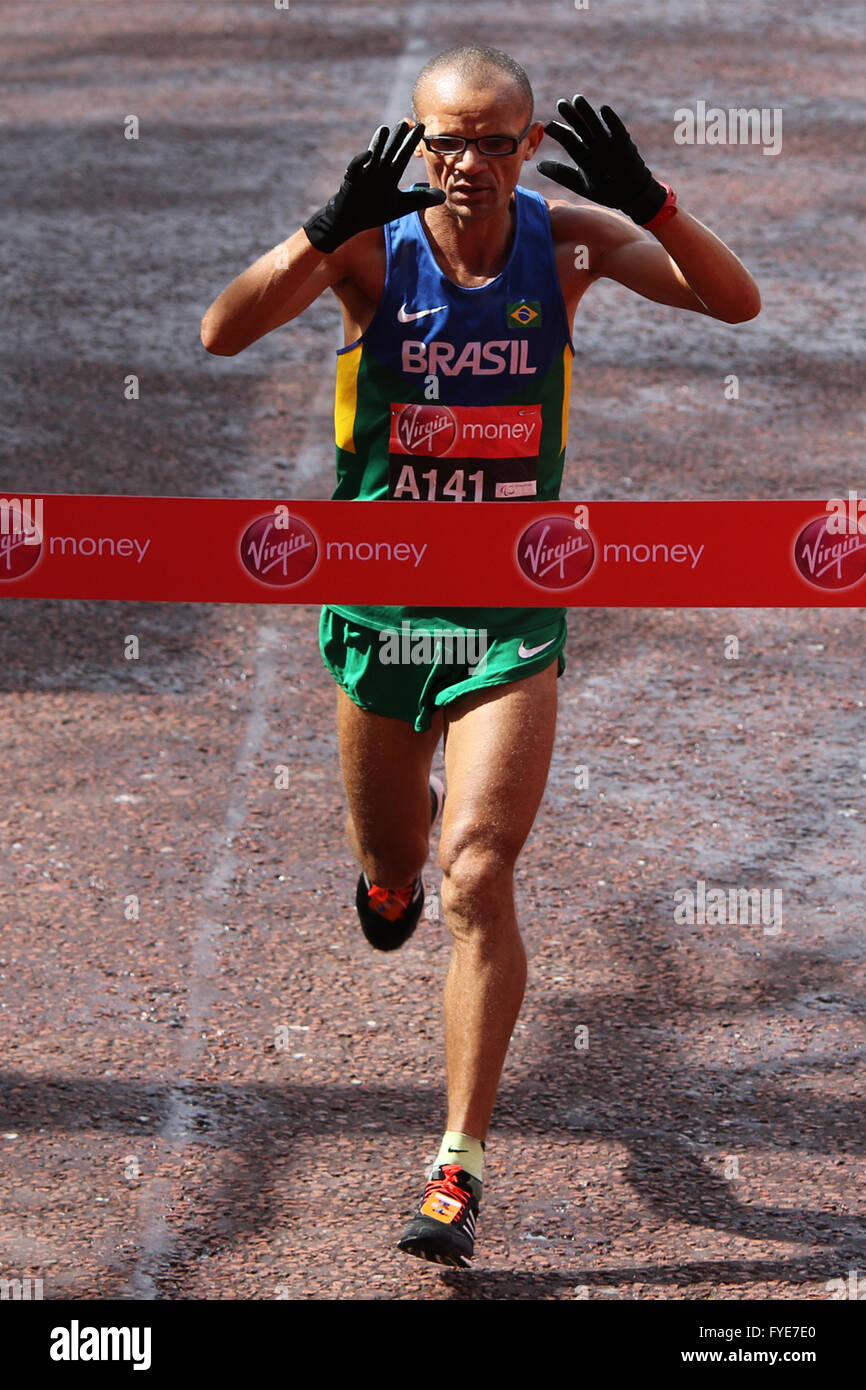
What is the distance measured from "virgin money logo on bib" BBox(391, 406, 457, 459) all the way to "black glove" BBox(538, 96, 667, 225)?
0.62 meters

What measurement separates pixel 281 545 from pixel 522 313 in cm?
78

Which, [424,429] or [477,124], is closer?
[477,124]

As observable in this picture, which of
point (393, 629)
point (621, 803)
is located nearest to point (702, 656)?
point (621, 803)

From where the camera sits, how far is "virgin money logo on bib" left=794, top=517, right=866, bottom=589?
4617mm

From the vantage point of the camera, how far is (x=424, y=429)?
183 inches

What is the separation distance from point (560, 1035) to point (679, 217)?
2277mm

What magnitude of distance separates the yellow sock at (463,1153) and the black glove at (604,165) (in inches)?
82.7

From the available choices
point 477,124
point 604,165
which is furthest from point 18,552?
point 604,165

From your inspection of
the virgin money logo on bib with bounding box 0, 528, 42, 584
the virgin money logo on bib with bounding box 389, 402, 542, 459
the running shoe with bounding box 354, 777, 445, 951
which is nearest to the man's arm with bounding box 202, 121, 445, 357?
the virgin money logo on bib with bounding box 389, 402, 542, 459

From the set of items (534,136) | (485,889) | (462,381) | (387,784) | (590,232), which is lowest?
(485,889)

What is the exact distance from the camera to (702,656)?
7984 millimetres

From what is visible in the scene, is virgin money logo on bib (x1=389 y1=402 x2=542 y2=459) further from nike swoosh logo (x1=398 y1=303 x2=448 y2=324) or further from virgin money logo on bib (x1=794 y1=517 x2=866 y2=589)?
virgin money logo on bib (x1=794 y1=517 x2=866 y2=589)

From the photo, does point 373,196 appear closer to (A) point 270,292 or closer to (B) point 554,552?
(A) point 270,292

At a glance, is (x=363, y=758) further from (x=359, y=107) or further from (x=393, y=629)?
(x=359, y=107)
